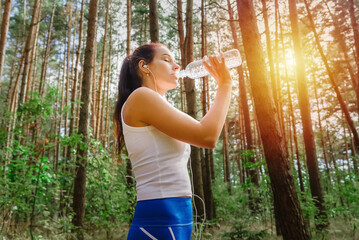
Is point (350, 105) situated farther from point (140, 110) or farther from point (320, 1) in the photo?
point (140, 110)

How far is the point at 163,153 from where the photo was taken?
112cm

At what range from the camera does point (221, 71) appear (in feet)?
4.35

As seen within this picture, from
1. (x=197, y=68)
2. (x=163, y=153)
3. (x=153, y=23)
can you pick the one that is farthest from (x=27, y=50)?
(x=163, y=153)

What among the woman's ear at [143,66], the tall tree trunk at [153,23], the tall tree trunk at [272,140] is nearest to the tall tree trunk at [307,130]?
the tall tree trunk at [272,140]

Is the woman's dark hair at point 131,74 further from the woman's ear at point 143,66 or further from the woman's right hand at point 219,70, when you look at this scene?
the woman's right hand at point 219,70

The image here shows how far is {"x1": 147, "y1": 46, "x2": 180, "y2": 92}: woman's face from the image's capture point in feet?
4.73

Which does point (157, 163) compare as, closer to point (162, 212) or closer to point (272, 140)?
point (162, 212)

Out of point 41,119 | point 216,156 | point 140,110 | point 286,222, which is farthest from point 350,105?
point 140,110

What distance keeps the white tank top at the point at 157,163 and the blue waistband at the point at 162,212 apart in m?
0.02

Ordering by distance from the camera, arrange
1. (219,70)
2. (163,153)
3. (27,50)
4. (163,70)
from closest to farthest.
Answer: (163,153) < (219,70) < (163,70) < (27,50)

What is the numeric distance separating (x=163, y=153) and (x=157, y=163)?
0.17 feet

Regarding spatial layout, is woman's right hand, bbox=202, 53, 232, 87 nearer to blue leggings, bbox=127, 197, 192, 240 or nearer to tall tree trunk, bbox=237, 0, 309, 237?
blue leggings, bbox=127, 197, 192, 240

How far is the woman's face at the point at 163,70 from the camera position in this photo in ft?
4.73

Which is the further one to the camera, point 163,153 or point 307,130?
point 307,130
